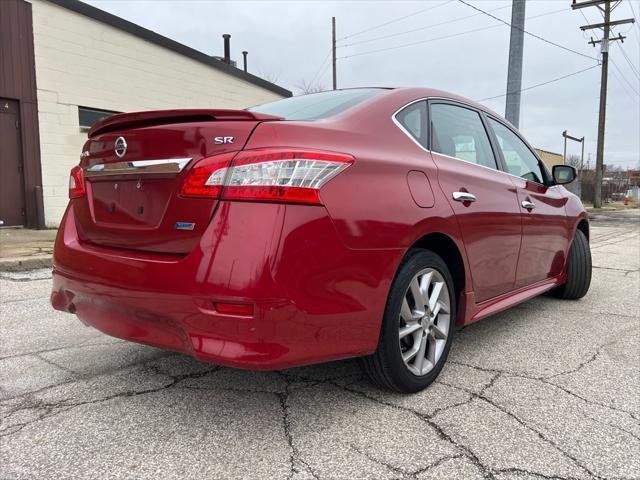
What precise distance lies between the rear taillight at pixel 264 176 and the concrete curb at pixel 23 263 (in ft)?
17.4

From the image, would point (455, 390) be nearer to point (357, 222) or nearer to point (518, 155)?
point (357, 222)

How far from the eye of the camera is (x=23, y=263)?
6.28 metres

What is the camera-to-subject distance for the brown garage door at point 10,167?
9.46 metres

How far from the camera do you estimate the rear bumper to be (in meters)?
1.90

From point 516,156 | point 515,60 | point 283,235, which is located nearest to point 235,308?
point 283,235

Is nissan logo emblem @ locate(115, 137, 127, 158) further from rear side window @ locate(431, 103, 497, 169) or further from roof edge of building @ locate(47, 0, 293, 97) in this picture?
roof edge of building @ locate(47, 0, 293, 97)

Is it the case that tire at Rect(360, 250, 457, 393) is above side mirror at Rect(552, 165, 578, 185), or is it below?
below

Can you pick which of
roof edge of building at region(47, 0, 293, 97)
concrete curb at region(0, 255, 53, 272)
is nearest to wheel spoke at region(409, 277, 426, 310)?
concrete curb at region(0, 255, 53, 272)

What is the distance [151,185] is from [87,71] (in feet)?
33.1

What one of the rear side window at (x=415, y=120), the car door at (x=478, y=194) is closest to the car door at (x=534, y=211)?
the car door at (x=478, y=194)

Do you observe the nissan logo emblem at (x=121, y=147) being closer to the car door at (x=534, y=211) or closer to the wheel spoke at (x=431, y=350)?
the wheel spoke at (x=431, y=350)

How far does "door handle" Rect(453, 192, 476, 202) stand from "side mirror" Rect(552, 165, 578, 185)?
6.14 feet

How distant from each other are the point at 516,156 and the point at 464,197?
4.55 ft

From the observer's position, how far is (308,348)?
6.66 ft
